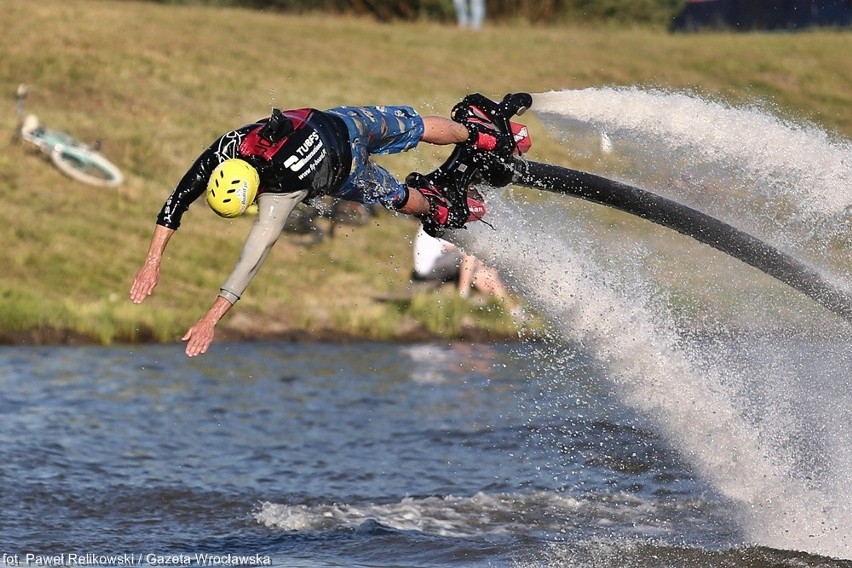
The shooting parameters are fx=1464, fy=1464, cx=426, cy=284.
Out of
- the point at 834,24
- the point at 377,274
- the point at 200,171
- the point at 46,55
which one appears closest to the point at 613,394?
the point at 200,171

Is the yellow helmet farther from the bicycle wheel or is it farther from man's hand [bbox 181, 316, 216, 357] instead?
the bicycle wheel

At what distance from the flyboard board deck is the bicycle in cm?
1699

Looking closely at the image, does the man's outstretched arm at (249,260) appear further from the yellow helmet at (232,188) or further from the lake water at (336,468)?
the lake water at (336,468)

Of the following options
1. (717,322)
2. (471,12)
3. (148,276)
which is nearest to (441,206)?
(148,276)

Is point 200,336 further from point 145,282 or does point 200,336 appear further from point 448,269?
point 448,269

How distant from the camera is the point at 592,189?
38.6 ft

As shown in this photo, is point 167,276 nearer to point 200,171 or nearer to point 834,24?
point 200,171

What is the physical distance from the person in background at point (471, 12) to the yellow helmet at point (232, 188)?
41.3 metres

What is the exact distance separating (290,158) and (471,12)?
4493 cm

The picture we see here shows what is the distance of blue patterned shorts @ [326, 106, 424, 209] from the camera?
10945 millimetres

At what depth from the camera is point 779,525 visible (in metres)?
11.7

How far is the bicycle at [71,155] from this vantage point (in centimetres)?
2716

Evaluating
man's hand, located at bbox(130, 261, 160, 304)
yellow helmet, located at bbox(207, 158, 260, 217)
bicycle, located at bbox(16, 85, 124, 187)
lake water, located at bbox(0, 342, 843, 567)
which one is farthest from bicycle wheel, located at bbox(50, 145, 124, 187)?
yellow helmet, located at bbox(207, 158, 260, 217)

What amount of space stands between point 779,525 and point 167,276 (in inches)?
563
